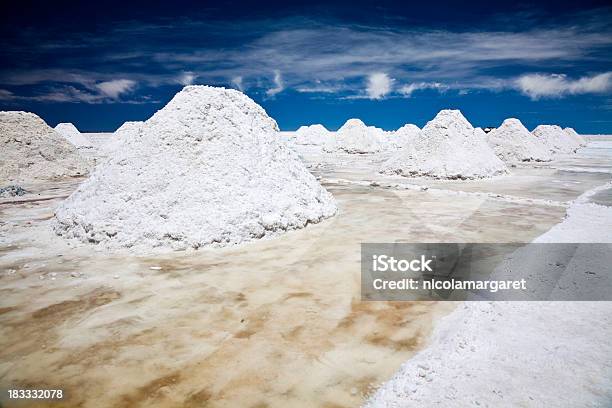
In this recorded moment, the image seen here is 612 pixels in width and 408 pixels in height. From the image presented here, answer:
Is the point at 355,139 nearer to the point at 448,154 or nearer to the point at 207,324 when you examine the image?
the point at 448,154

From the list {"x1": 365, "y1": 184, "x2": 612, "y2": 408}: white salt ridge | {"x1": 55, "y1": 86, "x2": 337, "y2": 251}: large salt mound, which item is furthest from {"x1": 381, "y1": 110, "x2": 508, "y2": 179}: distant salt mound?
{"x1": 365, "y1": 184, "x2": 612, "y2": 408}: white salt ridge

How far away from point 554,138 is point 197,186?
43.9 meters

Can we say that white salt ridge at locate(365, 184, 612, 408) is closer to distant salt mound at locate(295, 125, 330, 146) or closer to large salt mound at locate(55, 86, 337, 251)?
large salt mound at locate(55, 86, 337, 251)

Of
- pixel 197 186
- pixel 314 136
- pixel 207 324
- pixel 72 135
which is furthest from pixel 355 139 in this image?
pixel 72 135

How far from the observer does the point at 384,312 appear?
420 cm

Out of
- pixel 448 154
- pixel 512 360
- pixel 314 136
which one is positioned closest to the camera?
pixel 512 360

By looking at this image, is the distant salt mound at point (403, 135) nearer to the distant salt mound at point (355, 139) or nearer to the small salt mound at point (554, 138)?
the distant salt mound at point (355, 139)

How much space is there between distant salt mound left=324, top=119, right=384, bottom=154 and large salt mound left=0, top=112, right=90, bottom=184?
88.6ft

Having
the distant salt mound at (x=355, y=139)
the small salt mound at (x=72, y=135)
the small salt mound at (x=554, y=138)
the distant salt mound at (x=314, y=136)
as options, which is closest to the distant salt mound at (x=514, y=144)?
the small salt mound at (x=554, y=138)

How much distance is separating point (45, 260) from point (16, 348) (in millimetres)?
2979

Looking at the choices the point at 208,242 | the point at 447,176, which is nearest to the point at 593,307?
the point at 208,242

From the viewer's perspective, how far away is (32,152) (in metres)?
18.4

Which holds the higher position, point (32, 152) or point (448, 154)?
point (32, 152)

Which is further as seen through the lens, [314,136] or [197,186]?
[314,136]
